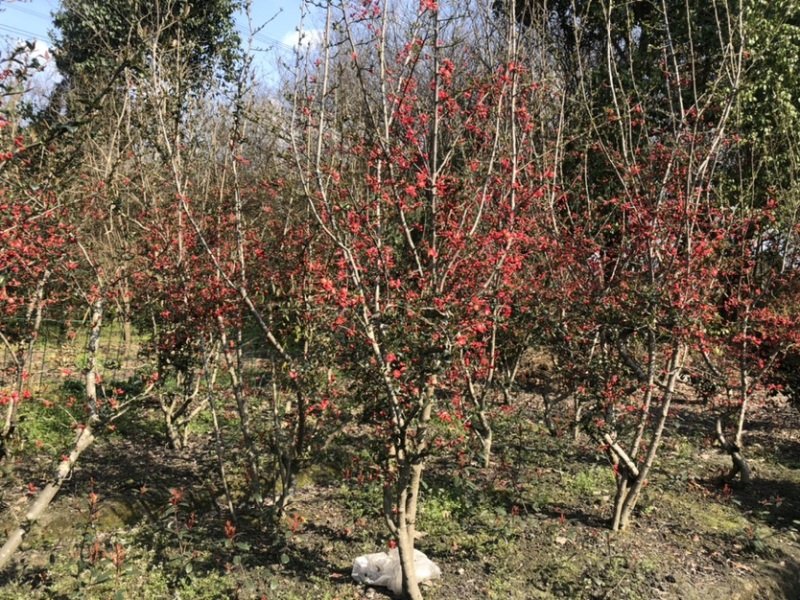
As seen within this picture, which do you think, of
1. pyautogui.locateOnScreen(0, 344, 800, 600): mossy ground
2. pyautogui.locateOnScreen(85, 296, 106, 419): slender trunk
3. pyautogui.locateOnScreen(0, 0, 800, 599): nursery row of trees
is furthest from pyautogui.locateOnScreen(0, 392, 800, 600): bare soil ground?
pyautogui.locateOnScreen(85, 296, 106, 419): slender trunk

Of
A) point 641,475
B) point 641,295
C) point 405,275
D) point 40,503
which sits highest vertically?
point 405,275

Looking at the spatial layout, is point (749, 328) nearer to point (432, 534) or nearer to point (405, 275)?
point (432, 534)

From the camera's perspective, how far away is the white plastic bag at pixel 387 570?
3.62m

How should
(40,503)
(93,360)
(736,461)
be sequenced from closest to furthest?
1. (40,503)
2. (93,360)
3. (736,461)

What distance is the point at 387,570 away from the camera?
3.66m

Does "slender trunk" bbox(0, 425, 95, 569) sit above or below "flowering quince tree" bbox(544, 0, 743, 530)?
below

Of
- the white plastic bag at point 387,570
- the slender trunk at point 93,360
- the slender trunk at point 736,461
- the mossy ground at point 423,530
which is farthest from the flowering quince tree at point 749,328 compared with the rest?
the slender trunk at point 93,360

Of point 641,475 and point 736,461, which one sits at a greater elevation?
point 641,475

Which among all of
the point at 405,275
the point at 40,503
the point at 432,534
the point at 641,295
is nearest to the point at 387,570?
the point at 432,534

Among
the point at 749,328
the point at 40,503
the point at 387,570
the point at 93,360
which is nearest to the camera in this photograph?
the point at 40,503

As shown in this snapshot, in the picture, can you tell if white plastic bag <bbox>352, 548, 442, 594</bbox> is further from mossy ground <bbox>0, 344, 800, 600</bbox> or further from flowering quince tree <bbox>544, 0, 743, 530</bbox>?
flowering quince tree <bbox>544, 0, 743, 530</bbox>

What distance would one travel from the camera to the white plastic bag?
362 centimetres

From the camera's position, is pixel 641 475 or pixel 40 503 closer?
pixel 40 503

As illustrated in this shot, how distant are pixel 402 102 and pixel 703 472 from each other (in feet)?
16.5
